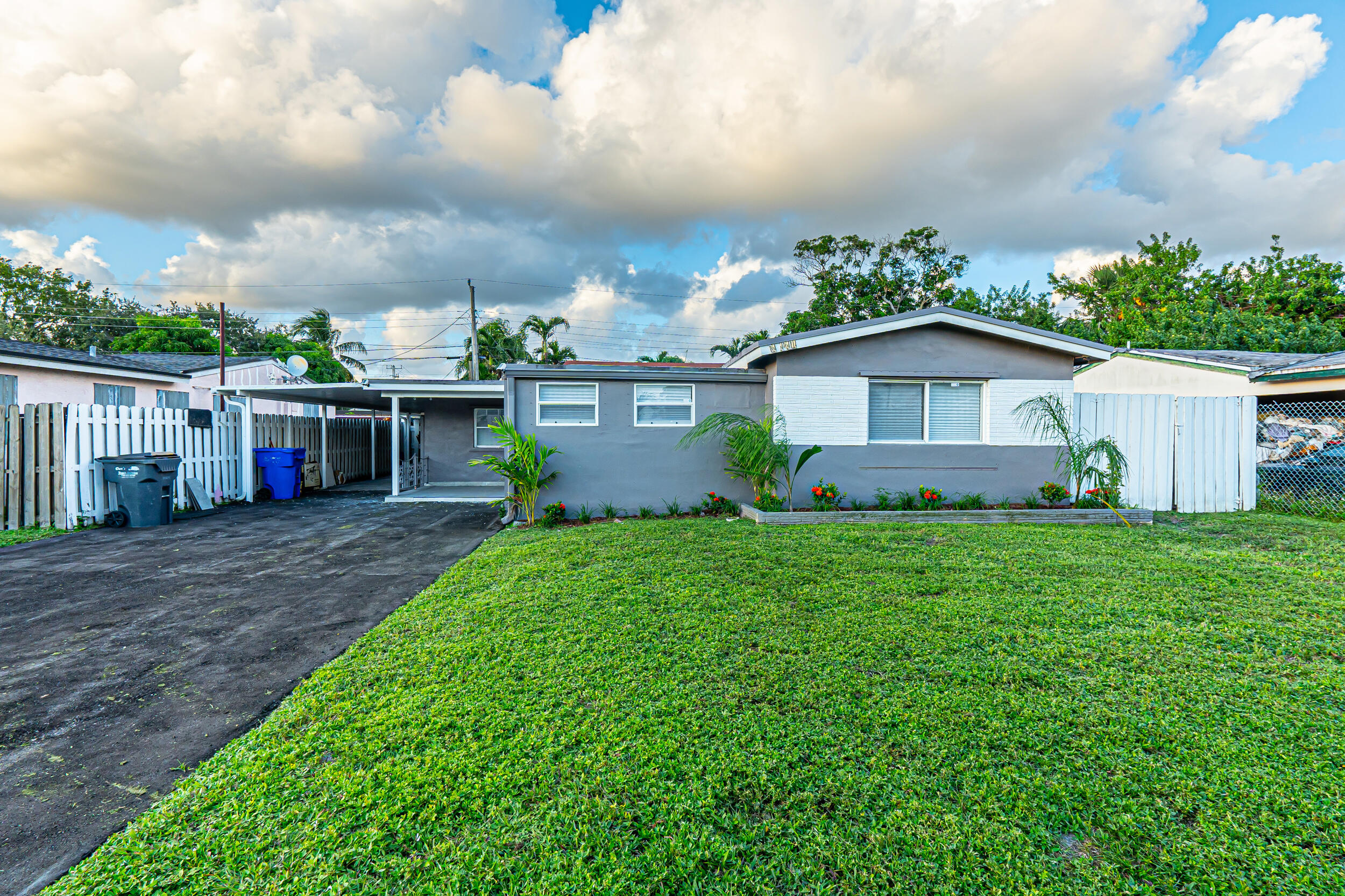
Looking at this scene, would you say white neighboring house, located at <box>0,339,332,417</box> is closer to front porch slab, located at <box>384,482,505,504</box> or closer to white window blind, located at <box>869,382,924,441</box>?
front porch slab, located at <box>384,482,505,504</box>

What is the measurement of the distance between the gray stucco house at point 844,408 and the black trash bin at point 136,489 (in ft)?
18.3

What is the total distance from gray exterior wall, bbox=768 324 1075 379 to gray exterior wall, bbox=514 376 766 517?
4.51 feet

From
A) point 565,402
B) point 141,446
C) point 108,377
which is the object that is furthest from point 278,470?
point 565,402

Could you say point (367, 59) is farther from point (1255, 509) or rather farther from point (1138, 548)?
point (1255, 509)

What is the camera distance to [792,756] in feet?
8.04

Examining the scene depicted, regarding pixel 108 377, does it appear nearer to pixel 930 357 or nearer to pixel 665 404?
pixel 665 404

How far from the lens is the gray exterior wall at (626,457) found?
925 cm

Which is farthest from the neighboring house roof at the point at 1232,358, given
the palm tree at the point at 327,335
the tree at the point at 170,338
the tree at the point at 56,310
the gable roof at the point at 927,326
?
the tree at the point at 56,310

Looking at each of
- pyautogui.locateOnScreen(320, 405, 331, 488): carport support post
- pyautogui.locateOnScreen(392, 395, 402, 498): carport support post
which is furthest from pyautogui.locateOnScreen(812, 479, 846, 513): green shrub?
pyautogui.locateOnScreen(320, 405, 331, 488): carport support post

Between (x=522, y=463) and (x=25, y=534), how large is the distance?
6.80m

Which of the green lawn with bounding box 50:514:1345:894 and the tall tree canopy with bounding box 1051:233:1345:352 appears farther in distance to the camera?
the tall tree canopy with bounding box 1051:233:1345:352

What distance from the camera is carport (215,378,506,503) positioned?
11641 mm

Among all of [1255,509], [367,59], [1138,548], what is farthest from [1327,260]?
[367,59]

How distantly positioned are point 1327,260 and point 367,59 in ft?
105
